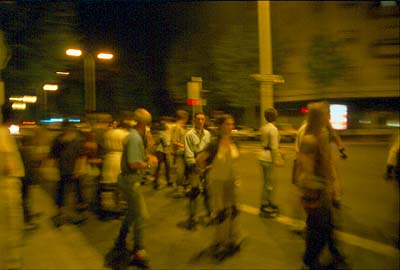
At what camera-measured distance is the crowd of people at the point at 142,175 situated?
5.26 metres

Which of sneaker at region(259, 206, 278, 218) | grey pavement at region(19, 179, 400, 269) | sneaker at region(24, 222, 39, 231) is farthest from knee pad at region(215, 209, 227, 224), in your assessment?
sneaker at region(24, 222, 39, 231)

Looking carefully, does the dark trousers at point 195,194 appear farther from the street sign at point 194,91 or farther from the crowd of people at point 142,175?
the street sign at point 194,91

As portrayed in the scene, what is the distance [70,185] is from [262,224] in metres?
3.16

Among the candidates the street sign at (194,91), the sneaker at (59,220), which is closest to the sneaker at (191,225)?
the sneaker at (59,220)

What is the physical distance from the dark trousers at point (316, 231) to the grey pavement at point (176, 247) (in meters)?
0.69

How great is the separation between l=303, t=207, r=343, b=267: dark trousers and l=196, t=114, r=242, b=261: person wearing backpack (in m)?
1.29

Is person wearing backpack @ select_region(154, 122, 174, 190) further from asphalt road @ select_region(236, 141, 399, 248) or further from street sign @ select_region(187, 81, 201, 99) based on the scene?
asphalt road @ select_region(236, 141, 399, 248)

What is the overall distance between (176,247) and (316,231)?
223 cm

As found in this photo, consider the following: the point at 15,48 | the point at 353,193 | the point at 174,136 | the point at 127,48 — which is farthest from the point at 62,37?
the point at 127,48

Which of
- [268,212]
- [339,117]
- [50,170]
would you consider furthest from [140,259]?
[339,117]

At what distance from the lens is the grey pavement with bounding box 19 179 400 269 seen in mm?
6116

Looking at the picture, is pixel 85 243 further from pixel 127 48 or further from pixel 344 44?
pixel 127 48

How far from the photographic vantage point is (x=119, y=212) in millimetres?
8836

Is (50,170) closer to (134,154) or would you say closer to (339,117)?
(134,154)
